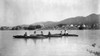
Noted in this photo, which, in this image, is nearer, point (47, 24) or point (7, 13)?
point (7, 13)

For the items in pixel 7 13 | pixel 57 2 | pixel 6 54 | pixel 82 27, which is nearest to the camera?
pixel 6 54

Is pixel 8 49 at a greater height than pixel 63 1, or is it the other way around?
pixel 63 1

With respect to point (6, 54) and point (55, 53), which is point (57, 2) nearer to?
point (55, 53)

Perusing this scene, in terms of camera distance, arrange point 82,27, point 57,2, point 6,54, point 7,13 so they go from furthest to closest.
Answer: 1. point 82,27
2. point 57,2
3. point 7,13
4. point 6,54

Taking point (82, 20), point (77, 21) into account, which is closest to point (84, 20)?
point (82, 20)

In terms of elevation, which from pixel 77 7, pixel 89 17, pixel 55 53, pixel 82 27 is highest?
pixel 77 7

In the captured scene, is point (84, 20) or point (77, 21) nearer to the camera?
point (84, 20)

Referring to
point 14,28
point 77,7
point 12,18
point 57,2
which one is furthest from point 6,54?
point 77,7

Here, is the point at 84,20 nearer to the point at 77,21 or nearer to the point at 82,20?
the point at 82,20

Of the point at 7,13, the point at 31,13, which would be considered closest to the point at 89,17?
the point at 31,13

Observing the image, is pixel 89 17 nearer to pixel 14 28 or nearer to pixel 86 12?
pixel 86 12
